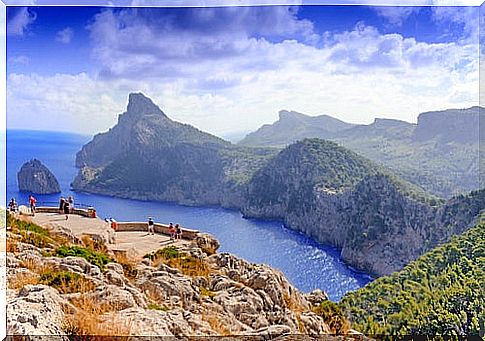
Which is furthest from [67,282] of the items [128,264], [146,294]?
[128,264]

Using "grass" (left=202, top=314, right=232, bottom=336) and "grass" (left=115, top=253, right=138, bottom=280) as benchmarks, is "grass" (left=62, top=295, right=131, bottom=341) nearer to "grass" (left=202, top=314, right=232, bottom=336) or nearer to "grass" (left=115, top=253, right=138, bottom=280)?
"grass" (left=202, top=314, right=232, bottom=336)

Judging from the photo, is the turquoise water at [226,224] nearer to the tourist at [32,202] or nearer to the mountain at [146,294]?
the tourist at [32,202]

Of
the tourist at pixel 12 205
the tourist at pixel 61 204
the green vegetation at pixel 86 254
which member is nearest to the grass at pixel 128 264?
the green vegetation at pixel 86 254

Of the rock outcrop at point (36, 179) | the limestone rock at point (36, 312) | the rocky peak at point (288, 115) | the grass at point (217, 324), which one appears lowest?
the grass at point (217, 324)

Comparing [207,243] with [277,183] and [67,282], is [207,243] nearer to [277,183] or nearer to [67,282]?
[277,183]

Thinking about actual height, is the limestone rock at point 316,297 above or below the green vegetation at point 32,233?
below

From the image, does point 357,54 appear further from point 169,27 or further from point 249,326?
A: point 249,326
